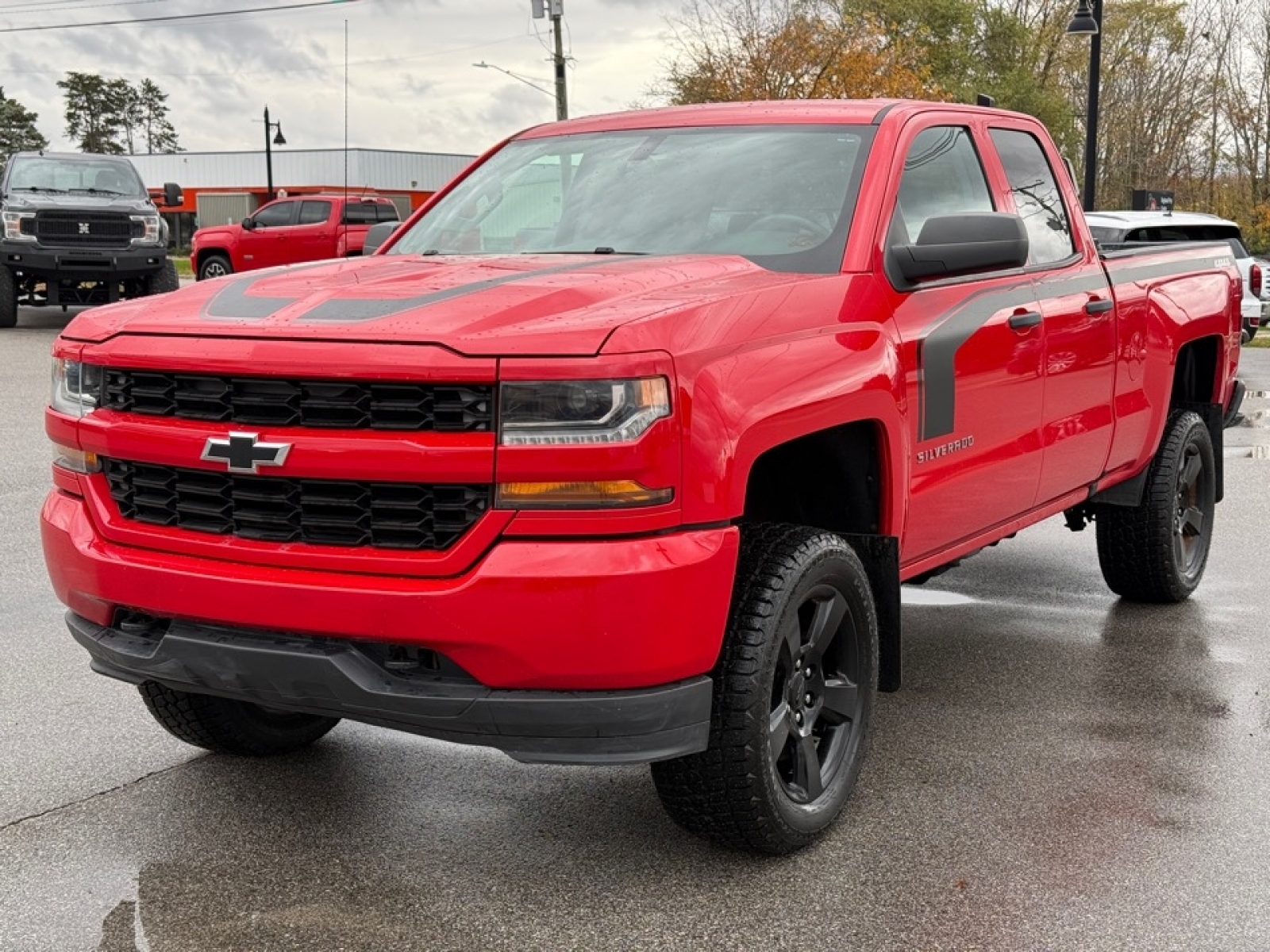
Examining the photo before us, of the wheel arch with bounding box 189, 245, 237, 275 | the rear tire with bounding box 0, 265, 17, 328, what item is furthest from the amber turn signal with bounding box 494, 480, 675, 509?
the wheel arch with bounding box 189, 245, 237, 275

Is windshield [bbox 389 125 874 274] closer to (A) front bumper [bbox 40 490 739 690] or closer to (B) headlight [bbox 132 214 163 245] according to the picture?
(A) front bumper [bbox 40 490 739 690]

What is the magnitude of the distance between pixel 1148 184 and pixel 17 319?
42430 millimetres

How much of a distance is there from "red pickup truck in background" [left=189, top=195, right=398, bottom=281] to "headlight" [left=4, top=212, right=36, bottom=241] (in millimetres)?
7194

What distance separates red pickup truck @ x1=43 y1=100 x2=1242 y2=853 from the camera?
10.0ft

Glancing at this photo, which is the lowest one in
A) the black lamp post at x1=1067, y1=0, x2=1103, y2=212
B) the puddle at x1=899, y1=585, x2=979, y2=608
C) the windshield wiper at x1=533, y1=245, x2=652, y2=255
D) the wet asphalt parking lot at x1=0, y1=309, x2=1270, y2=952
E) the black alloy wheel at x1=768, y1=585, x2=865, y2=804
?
the wet asphalt parking lot at x1=0, y1=309, x2=1270, y2=952

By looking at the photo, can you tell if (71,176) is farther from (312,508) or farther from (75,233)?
(312,508)

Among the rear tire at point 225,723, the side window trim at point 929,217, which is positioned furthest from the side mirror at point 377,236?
the side window trim at point 929,217

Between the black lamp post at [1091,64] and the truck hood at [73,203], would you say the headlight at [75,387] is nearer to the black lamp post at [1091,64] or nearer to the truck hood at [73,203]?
the truck hood at [73,203]

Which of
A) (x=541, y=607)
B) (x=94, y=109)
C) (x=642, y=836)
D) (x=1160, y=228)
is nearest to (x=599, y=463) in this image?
(x=541, y=607)

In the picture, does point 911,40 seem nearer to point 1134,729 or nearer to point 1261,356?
point 1261,356

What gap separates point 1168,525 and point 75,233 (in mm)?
15785

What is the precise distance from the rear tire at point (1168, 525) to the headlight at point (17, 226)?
1554 centimetres

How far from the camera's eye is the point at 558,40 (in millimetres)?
33531

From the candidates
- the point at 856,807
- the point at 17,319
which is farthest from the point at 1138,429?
the point at 17,319
